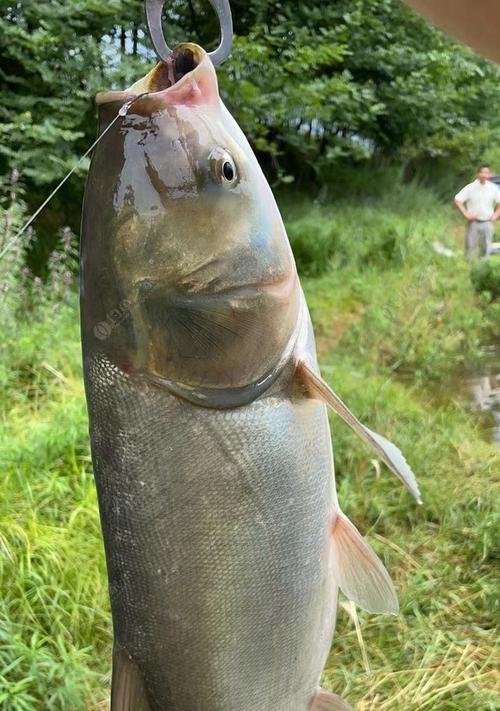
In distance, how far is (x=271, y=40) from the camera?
26.8 ft

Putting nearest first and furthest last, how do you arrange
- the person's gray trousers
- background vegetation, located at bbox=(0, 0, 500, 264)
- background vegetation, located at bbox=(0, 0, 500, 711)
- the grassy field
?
the grassy field < background vegetation, located at bbox=(0, 0, 500, 711) < background vegetation, located at bbox=(0, 0, 500, 264) < the person's gray trousers

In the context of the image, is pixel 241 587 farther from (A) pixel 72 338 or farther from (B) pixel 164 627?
(A) pixel 72 338

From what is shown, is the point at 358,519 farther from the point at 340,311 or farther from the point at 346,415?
the point at 340,311

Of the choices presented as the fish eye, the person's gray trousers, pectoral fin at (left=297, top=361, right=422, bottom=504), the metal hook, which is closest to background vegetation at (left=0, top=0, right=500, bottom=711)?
the person's gray trousers

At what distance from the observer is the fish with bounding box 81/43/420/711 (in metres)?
1.18

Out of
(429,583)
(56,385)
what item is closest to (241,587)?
(429,583)

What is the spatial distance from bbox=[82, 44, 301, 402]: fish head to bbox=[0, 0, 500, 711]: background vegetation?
1.99 metres

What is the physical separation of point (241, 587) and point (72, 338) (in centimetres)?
455

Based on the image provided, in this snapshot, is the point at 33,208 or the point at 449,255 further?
the point at 449,255

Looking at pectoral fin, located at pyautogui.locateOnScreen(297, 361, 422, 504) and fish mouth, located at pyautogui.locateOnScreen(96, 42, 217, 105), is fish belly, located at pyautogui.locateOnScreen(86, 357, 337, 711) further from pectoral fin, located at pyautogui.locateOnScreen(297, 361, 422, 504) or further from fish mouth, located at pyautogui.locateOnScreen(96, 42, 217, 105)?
fish mouth, located at pyautogui.locateOnScreen(96, 42, 217, 105)

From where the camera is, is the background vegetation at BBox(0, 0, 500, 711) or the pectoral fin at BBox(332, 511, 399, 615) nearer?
the pectoral fin at BBox(332, 511, 399, 615)

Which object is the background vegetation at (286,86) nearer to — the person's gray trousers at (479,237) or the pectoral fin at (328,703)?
the person's gray trousers at (479,237)

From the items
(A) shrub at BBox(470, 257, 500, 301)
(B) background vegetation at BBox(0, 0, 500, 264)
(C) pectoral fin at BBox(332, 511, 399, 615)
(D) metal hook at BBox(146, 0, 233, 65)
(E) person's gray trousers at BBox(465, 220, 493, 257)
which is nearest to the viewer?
(D) metal hook at BBox(146, 0, 233, 65)

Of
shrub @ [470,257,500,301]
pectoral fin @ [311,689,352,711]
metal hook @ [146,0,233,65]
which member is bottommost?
shrub @ [470,257,500,301]
